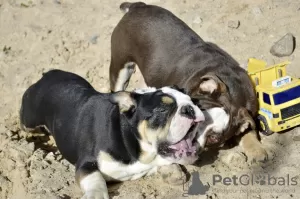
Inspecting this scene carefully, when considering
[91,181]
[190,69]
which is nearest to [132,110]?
[91,181]

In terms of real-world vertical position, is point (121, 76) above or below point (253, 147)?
above

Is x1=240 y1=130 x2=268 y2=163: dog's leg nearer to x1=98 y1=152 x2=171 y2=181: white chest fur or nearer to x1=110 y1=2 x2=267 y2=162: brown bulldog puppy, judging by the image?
x1=110 y1=2 x2=267 y2=162: brown bulldog puppy

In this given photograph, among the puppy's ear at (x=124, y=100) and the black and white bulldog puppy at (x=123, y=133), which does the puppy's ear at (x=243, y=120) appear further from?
the puppy's ear at (x=124, y=100)

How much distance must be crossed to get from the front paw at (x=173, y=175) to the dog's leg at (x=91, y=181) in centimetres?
47

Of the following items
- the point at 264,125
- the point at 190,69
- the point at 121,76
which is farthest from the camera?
the point at 121,76

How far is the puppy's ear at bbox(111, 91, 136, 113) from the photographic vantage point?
13.0 ft

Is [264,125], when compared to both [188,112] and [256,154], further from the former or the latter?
[188,112]

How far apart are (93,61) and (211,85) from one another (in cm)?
257

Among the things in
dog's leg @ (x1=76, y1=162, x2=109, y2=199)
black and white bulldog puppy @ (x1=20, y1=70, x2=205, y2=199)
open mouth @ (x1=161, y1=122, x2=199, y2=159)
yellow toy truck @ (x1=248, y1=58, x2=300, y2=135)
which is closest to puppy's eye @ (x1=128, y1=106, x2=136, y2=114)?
black and white bulldog puppy @ (x1=20, y1=70, x2=205, y2=199)

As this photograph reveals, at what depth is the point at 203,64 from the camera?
491 cm

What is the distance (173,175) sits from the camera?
419 cm

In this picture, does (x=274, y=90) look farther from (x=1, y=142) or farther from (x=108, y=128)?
(x=1, y=142)

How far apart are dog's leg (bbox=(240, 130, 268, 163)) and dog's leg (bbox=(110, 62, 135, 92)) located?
5.45ft

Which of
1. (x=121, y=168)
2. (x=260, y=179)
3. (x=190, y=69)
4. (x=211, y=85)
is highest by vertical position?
(x=211, y=85)
